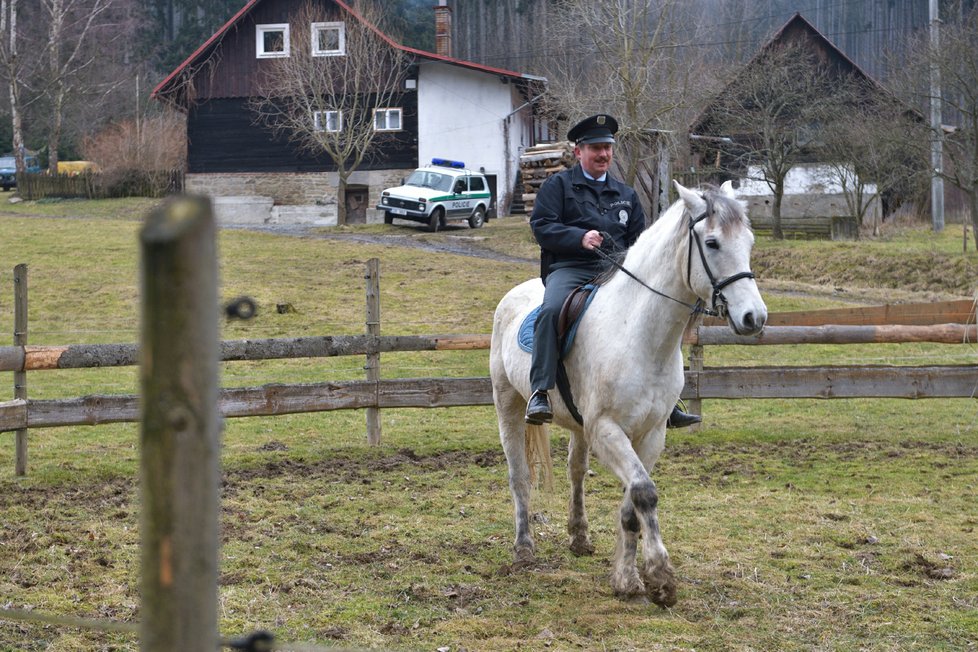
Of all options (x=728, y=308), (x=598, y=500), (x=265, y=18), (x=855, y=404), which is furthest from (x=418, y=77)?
(x=728, y=308)

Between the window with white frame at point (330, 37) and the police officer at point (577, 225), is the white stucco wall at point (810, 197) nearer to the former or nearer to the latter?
the window with white frame at point (330, 37)

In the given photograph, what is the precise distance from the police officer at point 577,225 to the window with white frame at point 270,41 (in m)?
35.6

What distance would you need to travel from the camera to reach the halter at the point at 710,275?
546cm

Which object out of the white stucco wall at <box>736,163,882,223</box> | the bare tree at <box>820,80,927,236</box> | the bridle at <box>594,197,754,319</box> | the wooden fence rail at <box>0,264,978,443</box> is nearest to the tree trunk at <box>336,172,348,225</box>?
the white stucco wall at <box>736,163,882,223</box>

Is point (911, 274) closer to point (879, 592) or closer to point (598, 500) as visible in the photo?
point (598, 500)

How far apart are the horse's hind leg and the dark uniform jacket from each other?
3.17ft

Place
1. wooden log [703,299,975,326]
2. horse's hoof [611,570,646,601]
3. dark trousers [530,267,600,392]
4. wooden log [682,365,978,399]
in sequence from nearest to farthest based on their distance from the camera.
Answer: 1. horse's hoof [611,570,646,601]
2. dark trousers [530,267,600,392]
3. wooden log [682,365,978,399]
4. wooden log [703,299,975,326]

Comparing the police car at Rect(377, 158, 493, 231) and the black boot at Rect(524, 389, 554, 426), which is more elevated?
the police car at Rect(377, 158, 493, 231)

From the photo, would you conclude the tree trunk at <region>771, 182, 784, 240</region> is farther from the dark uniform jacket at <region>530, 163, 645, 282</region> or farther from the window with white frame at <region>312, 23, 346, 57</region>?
the dark uniform jacket at <region>530, 163, 645, 282</region>

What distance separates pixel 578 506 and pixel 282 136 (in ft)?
119

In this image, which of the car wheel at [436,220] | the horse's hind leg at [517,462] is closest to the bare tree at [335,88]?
the car wheel at [436,220]

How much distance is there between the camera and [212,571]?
5.80 feet

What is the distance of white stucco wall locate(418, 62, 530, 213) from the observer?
41062mm

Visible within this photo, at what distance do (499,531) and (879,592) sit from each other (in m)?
2.65
